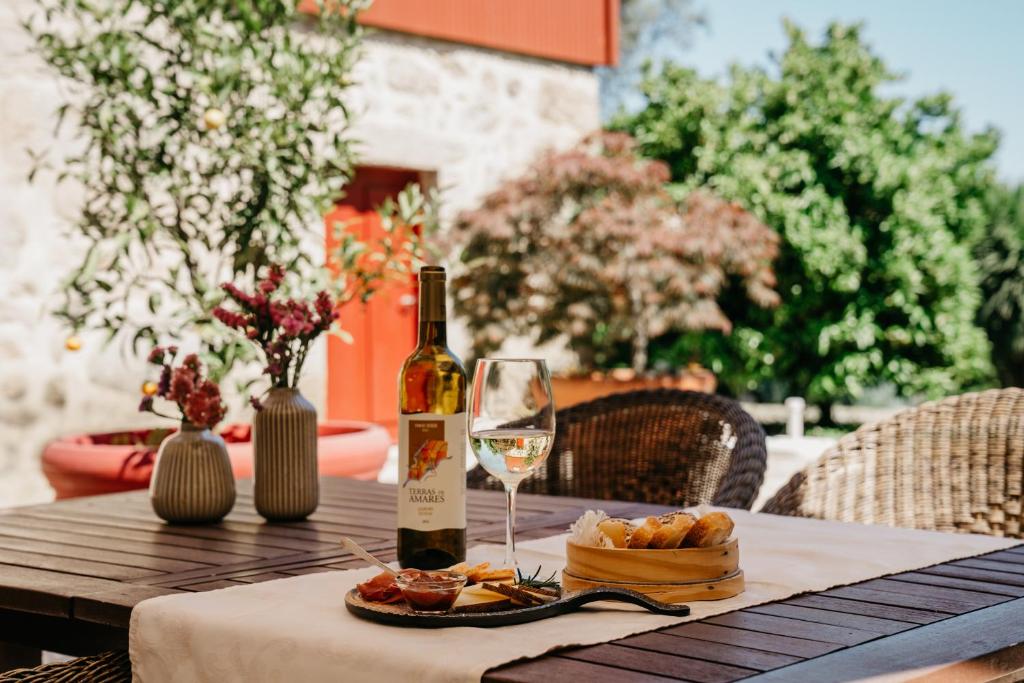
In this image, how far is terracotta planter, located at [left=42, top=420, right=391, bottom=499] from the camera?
3.71 meters

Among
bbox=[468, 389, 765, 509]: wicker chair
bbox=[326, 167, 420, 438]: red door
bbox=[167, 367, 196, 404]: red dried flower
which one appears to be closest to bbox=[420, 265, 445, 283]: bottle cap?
bbox=[167, 367, 196, 404]: red dried flower

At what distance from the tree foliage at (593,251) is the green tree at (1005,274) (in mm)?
3189

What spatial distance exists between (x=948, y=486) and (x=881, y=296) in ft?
24.0

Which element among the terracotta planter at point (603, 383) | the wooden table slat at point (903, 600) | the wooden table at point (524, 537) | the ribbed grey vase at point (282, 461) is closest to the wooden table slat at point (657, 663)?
the wooden table at point (524, 537)

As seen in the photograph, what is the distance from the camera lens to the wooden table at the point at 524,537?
1189mm

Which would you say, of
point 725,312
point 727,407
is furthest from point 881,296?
point 727,407

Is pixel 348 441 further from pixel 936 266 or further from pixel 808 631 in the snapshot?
pixel 936 266

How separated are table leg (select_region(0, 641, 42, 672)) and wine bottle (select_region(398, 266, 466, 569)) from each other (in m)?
0.74

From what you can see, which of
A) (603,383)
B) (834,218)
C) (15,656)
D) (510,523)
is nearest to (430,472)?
(510,523)

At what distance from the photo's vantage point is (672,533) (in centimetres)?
146

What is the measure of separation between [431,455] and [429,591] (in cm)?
28

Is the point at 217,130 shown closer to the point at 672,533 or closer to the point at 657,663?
the point at 672,533

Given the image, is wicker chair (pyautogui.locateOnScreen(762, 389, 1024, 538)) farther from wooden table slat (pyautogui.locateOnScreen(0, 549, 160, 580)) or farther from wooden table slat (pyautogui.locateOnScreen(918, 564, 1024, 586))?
wooden table slat (pyautogui.locateOnScreen(0, 549, 160, 580))

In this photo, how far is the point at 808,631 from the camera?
1.30m
